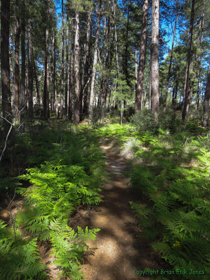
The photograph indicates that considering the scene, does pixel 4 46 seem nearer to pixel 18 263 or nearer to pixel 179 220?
pixel 18 263

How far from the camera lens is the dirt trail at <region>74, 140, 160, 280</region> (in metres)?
2.02

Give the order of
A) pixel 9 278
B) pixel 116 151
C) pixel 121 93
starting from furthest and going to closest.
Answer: pixel 121 93, pixel 116 151, pixel 9 278

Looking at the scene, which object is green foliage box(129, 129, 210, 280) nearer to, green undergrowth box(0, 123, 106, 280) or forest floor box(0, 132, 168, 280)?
forest floor box(0, 132, 168, 280)

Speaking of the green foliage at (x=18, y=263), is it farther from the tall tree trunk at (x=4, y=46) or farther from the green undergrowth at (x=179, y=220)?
the tall tree trunk at (x=4, y=46)

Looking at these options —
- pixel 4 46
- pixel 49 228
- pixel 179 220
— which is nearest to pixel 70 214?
pixel 49 228

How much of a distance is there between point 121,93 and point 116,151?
18.9ft

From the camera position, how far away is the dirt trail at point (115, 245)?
202 centimetres

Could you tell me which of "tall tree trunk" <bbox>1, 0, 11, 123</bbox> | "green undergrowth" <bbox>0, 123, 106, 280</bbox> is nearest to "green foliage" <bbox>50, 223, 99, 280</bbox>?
"green undergrowth" <bbox>0, 123, 106, 280</bbox>

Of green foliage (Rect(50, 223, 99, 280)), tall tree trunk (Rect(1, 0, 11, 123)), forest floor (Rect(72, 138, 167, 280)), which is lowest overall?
forest floor (Rect(72, 138, 167, 280))

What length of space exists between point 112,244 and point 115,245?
0.05 meters

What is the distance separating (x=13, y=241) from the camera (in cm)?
209

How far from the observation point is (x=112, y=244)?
241cm

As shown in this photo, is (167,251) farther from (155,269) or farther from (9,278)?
(9,278)

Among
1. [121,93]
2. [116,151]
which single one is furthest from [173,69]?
[116,151]
